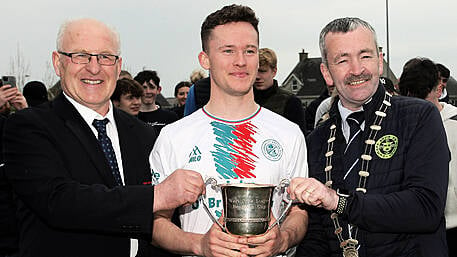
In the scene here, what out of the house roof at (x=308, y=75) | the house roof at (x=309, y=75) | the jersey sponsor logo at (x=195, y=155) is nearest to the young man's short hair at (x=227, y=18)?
the jersey sponsor logo at (x=195, y=155)

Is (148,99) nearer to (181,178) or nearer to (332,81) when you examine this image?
(332,81)

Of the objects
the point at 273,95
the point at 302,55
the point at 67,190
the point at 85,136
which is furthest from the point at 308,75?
the point at 67,190

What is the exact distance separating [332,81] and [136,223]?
5.45 ft

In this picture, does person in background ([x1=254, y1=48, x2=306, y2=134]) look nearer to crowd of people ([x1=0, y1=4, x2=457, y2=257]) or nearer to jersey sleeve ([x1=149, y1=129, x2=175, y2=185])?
crowd of people ([x1=0, y1=4, x2=457, y2=257])

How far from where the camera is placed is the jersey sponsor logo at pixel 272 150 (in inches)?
150

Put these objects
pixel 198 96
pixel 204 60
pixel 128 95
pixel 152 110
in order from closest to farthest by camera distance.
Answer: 1. pixel 204 60
2. pixel 198 96
3. pixel 128 95
4. pixel 152 110

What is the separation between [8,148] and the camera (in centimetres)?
373

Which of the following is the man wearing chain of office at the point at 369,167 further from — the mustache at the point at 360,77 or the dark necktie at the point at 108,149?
the dark necktie at the point at 108,149

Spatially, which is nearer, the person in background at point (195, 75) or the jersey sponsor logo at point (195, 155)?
the jersey sponsor logo at point (195, 155)

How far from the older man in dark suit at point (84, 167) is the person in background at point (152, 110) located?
15.4 feet

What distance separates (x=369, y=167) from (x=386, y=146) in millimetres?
167

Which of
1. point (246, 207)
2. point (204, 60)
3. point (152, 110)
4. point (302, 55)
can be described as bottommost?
point (302, 55)

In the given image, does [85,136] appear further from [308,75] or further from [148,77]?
[308,75]

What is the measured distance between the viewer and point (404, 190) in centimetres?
361
